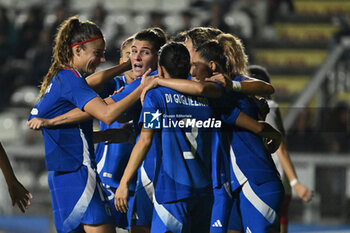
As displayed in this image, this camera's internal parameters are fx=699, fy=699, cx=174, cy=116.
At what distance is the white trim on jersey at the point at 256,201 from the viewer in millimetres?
3330

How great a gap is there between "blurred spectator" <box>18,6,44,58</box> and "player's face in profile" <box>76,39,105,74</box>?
7236 millimetres

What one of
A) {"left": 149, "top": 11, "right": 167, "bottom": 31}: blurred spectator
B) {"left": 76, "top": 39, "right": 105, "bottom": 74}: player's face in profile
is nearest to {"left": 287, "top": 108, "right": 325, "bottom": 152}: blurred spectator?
{"left": 76, "top": 39, "right": 105, "bottom": 74}: player's face in profile

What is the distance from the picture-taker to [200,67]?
10.8 ft

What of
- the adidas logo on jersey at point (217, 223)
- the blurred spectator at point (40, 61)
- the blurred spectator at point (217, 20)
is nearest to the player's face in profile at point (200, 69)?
the adidas logo on jersey at point (217, 223)

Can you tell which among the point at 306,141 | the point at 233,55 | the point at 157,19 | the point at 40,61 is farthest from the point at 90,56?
the point at 157,19

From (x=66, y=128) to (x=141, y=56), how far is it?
0.65 m

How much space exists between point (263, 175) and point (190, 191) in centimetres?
45

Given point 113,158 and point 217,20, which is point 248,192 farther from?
point 217,20

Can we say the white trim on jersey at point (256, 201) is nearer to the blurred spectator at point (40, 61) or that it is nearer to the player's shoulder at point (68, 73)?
the player's shoulder at point (68, 73)

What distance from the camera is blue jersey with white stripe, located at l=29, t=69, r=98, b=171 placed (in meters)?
3.01

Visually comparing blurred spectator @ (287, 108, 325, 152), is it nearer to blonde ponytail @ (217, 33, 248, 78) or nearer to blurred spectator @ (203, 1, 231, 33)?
blonde ponytail @ (217, 33, 248, 78)

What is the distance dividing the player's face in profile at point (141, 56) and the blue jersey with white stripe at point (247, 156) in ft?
1.66

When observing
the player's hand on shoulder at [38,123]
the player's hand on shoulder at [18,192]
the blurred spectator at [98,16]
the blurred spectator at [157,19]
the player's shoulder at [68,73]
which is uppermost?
the player's shoulder at [68,73]

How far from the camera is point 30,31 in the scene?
1027cm
